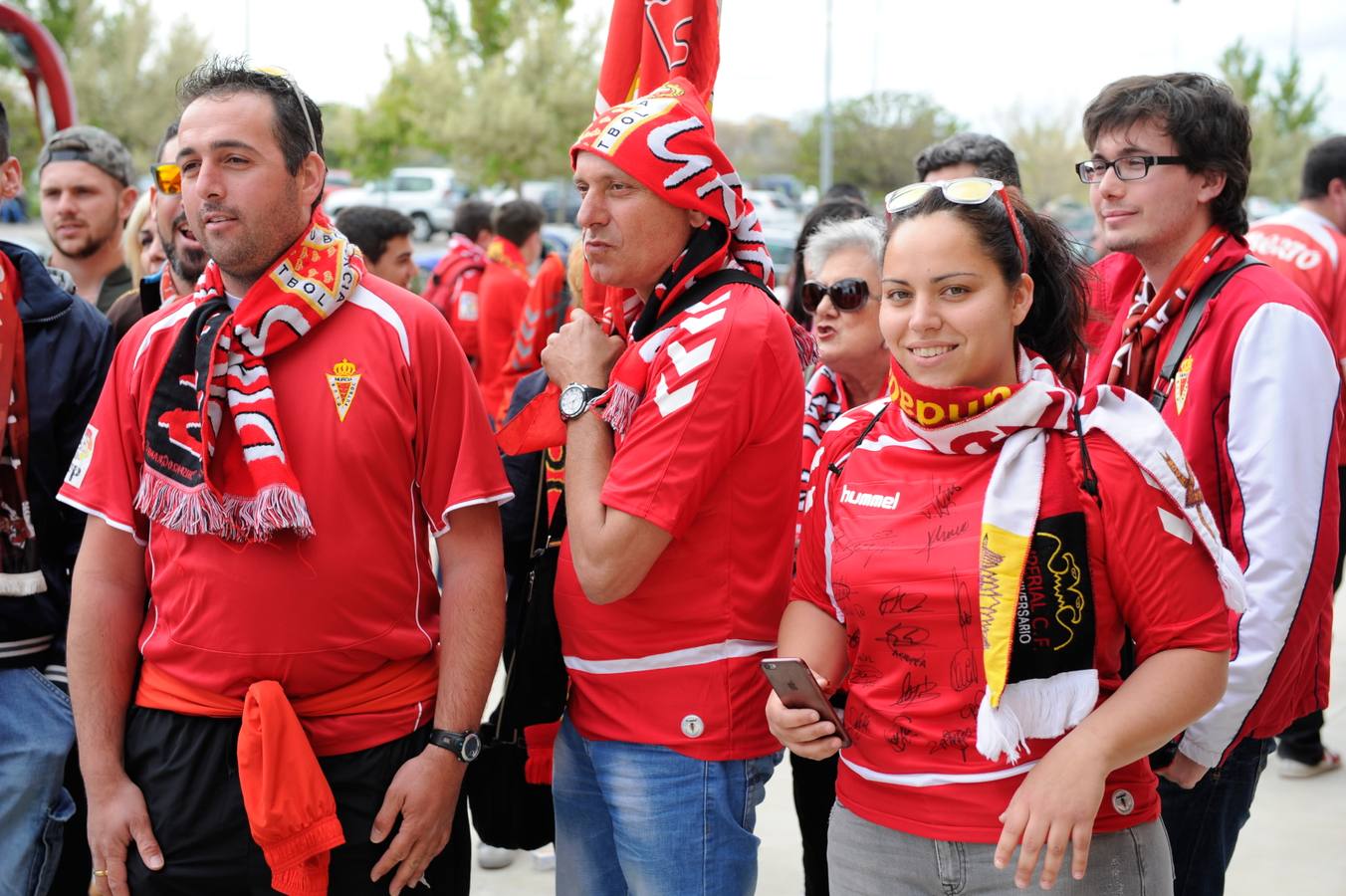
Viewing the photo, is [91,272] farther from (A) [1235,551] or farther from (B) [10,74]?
(B) [10,74]

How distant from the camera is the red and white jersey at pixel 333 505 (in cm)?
223

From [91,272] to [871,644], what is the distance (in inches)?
146

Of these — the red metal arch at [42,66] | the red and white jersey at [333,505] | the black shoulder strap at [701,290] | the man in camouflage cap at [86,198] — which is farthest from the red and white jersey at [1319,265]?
the red metal arch at [42,66]

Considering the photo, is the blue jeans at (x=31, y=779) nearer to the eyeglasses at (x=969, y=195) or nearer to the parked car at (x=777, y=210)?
the eyeglasses at (x=969, y=195)

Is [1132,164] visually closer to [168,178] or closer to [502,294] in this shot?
[168,178]

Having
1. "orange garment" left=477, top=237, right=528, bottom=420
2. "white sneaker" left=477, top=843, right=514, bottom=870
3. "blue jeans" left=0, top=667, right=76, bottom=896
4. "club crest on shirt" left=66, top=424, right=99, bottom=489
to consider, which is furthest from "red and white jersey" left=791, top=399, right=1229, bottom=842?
"orange garment" left=477, top=237, right=528, bottom=420

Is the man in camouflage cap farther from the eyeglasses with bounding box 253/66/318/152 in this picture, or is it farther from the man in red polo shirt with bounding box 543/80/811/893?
the man in red polo shirt with bounding box 543/80/811/893

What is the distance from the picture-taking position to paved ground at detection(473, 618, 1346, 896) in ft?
13.2

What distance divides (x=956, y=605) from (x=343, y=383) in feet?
3.91

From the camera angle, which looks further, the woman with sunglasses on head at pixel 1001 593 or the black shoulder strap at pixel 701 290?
the black shoulder strap at pixel 701 290

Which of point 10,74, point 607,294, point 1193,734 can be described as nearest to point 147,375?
point 607,294

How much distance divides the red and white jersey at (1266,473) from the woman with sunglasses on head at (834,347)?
873 millimetres

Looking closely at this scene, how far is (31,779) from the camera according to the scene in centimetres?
256

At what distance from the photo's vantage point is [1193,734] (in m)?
2.19
